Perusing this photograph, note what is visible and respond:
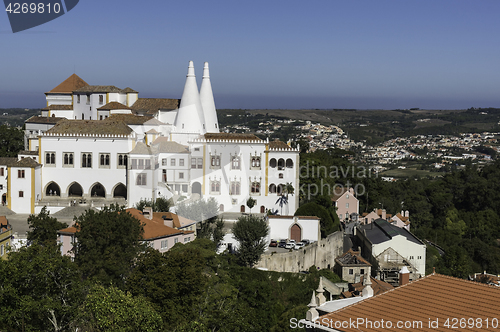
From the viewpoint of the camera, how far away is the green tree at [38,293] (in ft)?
73.3

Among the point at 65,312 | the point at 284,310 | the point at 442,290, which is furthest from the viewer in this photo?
the point at 284,310

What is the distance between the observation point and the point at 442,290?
1423 cm

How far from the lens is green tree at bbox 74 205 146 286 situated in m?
27.7

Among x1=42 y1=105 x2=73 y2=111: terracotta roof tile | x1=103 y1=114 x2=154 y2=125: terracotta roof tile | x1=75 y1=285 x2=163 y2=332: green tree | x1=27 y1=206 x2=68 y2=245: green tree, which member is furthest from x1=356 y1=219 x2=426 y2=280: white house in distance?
x1=42 y1=105 x2=73 y2=111: terracotta roof tile

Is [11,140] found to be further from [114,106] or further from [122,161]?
[122,161]

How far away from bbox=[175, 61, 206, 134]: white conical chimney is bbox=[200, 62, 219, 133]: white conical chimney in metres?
1.08

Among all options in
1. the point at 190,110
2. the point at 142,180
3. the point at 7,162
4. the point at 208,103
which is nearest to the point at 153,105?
the point at 208,103

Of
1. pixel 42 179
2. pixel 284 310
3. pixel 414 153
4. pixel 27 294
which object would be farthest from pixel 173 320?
pixel 414 153

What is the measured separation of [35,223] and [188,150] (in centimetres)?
1406

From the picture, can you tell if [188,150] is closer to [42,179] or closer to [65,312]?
[42,179]

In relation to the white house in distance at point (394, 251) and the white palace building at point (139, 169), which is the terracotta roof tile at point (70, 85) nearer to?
the white palace building at point (139, 169)

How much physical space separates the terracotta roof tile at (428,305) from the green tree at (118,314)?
7741 mm

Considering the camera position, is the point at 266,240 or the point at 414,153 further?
the point at 414,153

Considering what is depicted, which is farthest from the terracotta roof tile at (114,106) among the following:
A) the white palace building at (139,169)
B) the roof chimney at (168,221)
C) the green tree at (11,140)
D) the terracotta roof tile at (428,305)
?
the terracotta roof tile at (428,305)
